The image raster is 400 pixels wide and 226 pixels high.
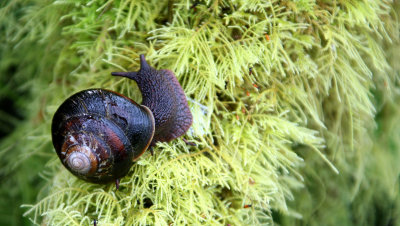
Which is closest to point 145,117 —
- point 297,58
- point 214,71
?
point 214,71

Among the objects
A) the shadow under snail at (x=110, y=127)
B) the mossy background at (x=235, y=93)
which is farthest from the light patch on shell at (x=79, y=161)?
the mossy background at (x=235, y=93)

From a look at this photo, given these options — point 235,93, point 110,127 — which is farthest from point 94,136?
point 235,93

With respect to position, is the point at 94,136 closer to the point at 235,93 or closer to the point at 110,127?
the point at 110,127

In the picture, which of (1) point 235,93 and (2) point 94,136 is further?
(1) point 235,93

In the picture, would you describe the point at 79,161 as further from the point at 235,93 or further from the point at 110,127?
the point at 235,93

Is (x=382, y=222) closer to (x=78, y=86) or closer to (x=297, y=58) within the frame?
(x=297, y=58)

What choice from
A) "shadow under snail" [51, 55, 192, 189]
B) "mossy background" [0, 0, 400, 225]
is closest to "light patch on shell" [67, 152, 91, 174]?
"shadow under snail" [51, 55, 192, 189]
